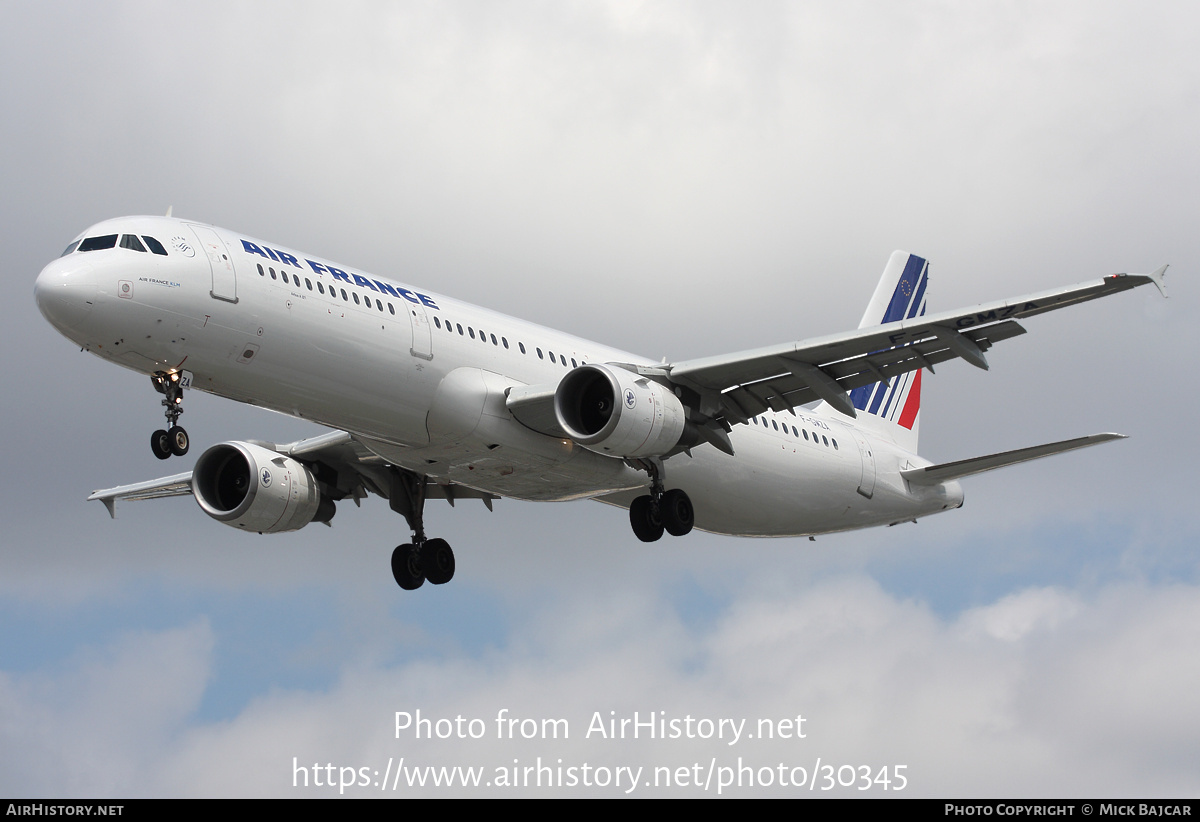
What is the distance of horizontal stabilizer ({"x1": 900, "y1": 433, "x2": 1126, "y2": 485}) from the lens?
3244cm

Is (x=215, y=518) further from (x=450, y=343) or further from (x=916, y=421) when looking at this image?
(x=916, y=421)

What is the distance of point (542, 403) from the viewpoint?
30891mm

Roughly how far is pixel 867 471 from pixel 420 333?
47.8 ft

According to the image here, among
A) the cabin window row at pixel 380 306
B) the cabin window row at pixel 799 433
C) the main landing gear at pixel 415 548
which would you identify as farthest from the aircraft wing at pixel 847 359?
the main landing gear at pixel 415 548

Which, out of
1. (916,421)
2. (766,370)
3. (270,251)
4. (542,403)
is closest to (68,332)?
(270,251)

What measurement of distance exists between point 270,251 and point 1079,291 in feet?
50.2

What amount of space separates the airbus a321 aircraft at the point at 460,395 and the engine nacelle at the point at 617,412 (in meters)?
0.04

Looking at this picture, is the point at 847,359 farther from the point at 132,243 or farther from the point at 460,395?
the point at 132,243

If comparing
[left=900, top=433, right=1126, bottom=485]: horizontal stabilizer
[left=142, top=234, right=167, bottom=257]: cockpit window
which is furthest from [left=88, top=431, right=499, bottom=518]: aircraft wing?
[left=900, top=433, right=1126, bottom=485]: horizontal stabilizer

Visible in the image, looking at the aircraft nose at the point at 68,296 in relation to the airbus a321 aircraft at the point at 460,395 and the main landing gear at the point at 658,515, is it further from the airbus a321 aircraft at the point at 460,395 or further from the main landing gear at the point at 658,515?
the main landing gear at the point at 658,515

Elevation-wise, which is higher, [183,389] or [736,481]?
[736,481]

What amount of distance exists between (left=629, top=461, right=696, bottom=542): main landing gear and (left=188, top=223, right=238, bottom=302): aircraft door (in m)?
10.6

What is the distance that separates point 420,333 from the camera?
98.4 feet

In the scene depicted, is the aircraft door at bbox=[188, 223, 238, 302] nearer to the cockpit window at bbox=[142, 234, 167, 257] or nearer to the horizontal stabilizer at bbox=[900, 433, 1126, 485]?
the cockpit window at bbox=[142, 234, 167, 257]
